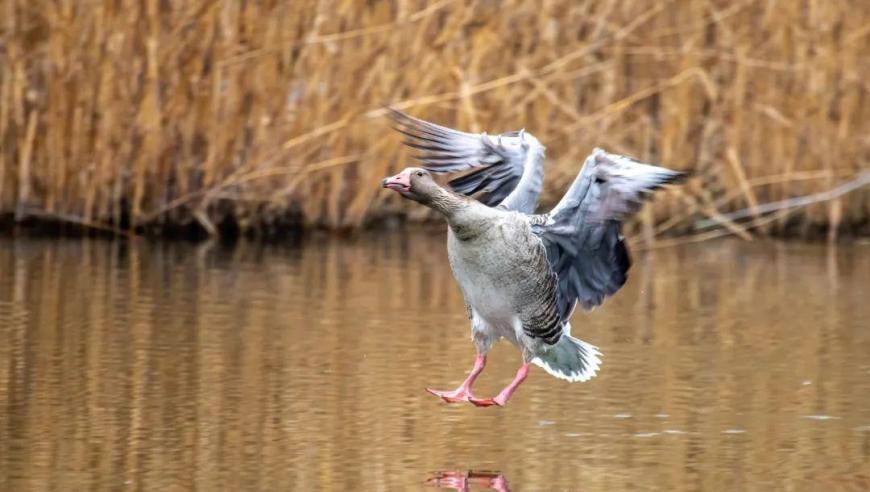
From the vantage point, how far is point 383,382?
7398mm

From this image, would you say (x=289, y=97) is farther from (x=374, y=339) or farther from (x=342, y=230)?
(x=374, y=339)

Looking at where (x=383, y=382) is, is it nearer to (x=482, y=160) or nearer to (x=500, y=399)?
(x=500, y=399)

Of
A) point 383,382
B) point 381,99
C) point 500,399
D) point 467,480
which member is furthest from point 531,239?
point 381,99

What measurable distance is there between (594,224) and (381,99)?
514 centimetres

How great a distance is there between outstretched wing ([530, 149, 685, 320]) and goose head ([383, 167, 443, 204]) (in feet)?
1.78

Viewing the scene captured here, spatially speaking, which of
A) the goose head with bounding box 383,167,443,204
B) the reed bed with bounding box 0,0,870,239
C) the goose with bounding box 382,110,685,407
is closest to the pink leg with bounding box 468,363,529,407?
the goose with bounding box 382,110,685,407

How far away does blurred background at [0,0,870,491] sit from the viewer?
771 cm

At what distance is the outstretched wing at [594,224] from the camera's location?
22.8 ft

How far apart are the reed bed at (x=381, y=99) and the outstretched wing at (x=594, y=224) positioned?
4339mm

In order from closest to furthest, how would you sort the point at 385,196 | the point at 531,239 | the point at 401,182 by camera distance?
1. the point at 401,182
2. the point at 531,239
3. the point at 385,196

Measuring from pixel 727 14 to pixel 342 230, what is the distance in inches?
123

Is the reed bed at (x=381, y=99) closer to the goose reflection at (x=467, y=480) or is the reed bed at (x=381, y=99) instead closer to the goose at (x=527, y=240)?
the goose at (x=527, y=240)

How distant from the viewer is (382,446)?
6160mm

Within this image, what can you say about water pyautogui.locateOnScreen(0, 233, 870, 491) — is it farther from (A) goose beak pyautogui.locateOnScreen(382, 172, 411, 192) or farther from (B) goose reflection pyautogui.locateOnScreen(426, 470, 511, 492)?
(A) goose beak pyautogui.locateOnScreen(382, 172, 411, 192)
